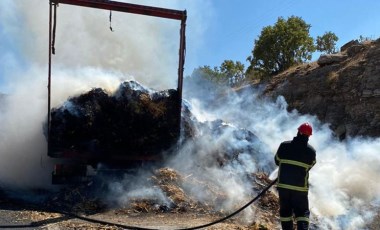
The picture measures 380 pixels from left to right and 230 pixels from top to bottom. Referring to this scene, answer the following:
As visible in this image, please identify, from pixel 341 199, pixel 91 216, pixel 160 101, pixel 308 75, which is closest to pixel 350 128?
pixel 308 75

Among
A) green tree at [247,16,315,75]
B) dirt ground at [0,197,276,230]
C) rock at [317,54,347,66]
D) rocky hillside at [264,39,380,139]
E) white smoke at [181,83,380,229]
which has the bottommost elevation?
dirt ground at [0,197,276,230]

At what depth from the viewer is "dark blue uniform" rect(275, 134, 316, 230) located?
5.61 metres

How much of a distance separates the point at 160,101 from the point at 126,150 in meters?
1.25

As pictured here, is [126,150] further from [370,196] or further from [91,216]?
[370,196]

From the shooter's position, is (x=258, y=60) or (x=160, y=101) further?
(x=258, y=60)

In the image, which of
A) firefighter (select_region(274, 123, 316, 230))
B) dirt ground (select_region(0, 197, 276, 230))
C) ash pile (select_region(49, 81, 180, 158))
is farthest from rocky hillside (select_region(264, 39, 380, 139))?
firefighter (select_region(274, 123, 316, 230))

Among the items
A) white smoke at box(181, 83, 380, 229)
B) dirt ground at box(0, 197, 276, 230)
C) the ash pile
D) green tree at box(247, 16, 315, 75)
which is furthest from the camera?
green tree at box(247, 16, 315, 75)

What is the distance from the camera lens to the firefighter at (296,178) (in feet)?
18.4

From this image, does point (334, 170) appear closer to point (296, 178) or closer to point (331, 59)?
point (296, 178)

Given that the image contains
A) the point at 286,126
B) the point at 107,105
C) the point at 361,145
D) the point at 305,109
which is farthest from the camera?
the point at 305,109

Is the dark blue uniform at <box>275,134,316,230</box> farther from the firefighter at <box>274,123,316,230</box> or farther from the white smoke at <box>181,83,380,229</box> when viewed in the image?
the white smoke at <box>181,83,380,229</box>

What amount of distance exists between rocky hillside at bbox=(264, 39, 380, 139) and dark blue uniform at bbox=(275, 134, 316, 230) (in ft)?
24.3

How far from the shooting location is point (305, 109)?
15.4 m

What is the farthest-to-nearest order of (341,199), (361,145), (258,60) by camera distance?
(258,60) → (361,145) → (341,199)
